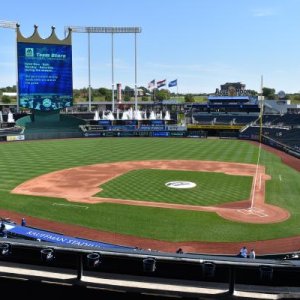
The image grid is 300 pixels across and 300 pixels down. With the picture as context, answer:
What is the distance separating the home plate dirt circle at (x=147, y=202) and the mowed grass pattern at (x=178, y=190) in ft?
3.20

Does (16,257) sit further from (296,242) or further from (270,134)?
(270,134)

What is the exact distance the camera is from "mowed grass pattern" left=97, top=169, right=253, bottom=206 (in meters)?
31.6

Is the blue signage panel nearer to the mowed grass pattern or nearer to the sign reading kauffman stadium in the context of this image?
the sign reading kauffman stadium

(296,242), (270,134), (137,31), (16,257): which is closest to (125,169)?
(296,242)

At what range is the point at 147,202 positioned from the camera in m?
30.2

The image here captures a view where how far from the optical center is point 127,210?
2817 cm

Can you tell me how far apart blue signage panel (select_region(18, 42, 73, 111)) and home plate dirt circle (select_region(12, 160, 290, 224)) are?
35.4 m

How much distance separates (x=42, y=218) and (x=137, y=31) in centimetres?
7753

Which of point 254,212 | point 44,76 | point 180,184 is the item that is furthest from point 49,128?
point 254,212

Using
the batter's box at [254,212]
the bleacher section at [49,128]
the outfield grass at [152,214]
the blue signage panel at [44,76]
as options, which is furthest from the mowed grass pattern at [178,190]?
the bleacher section at [49,128]

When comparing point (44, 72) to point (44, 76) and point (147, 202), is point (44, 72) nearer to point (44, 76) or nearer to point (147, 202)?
point (44, 76)

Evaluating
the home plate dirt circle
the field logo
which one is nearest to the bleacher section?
the home plate dirt circle

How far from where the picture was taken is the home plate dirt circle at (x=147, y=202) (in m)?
28.1

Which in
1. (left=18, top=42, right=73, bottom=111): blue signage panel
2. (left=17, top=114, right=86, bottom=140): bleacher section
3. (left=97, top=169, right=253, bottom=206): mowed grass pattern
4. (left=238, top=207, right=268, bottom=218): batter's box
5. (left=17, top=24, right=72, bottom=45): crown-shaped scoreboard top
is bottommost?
(left=238, top=207, right=268, bottom=218): batter's box
